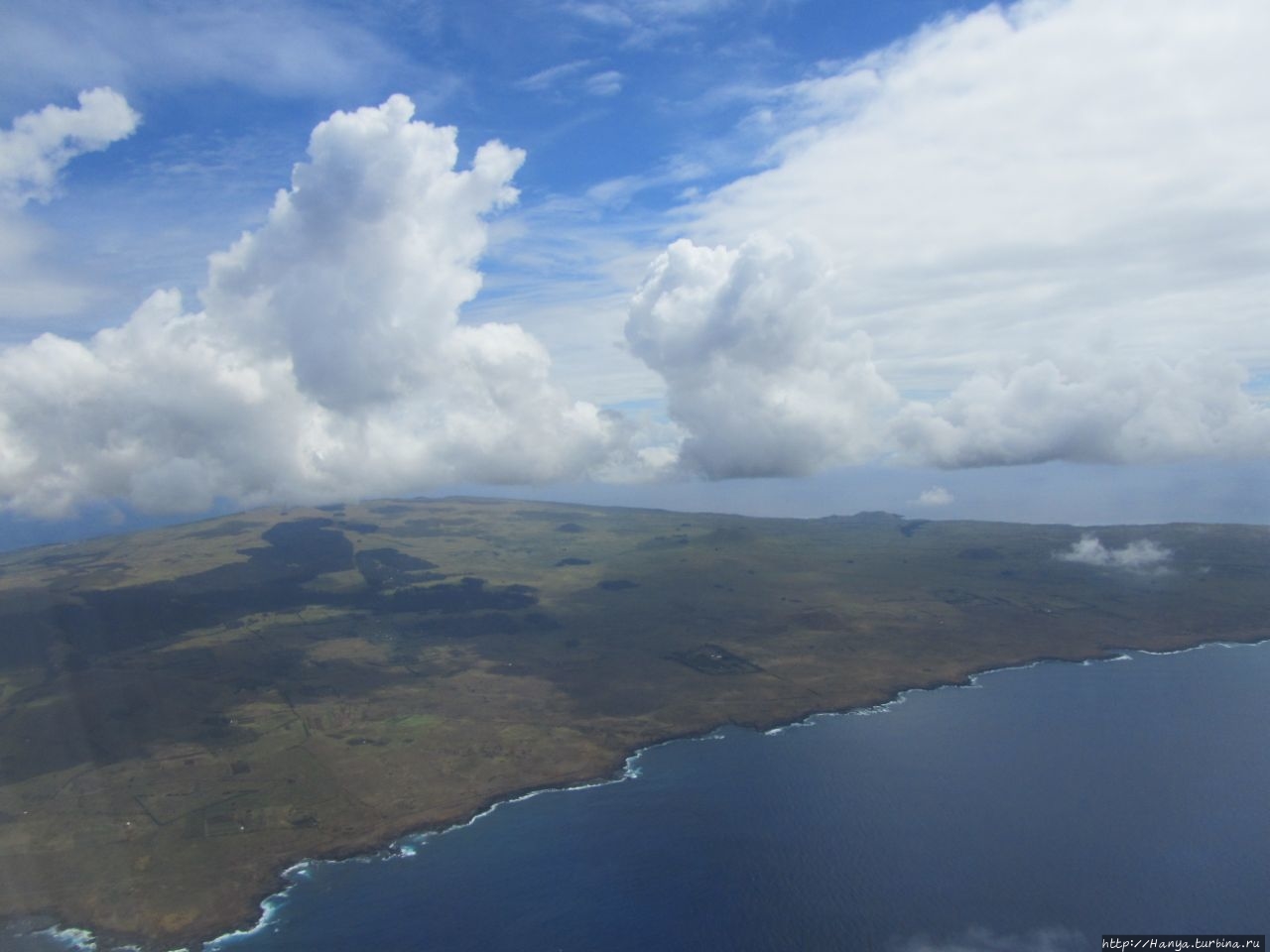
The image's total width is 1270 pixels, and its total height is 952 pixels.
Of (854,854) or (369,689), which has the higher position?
(369,689)

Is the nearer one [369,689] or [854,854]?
[854,854]

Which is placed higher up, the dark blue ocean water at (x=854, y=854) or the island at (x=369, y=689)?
the island at (x=369, y=689)

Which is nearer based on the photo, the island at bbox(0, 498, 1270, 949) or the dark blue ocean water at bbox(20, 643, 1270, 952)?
the dark blue ocean water at bbox(20, 643, 1270, 952)

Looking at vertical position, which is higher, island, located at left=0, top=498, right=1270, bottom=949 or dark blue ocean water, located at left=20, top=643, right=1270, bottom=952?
island, located at left=0, top=498, right=1270, bottom=949

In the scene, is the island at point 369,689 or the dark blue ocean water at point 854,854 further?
the island at point 369,689

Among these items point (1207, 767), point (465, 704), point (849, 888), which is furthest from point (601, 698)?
point (1207, 767)
